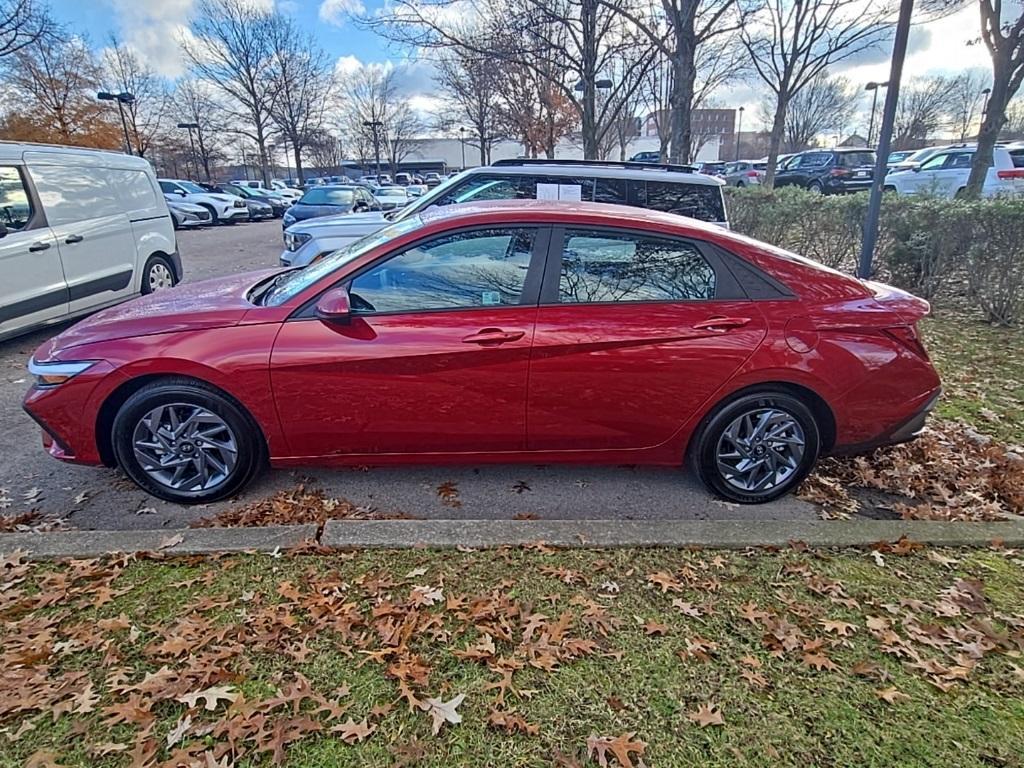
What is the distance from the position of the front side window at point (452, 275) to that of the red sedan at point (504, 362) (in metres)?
0.01

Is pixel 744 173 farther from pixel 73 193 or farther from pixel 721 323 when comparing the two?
pixel 721 323

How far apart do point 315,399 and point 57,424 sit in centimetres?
143

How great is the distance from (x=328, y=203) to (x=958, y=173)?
18.4 metres

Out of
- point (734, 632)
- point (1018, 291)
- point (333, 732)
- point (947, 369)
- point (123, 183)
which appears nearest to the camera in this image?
point (333, 732)

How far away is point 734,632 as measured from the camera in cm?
230

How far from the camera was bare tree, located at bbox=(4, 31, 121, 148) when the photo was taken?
28078 mm

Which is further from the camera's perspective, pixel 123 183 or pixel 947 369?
pixel 123 183

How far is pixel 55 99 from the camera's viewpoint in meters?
29.2

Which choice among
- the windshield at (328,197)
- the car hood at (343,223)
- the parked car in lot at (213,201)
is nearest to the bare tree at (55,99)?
the parked car in lot at (213,201)

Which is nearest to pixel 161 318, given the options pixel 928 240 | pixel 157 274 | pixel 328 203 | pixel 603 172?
pixel 603 172

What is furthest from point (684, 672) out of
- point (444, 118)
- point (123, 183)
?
point (444, 118)

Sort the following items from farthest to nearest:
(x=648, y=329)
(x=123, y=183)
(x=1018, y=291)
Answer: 1. (x=123, y=183)
2. (x=1018, y=291)
3. (x=648, y=329)

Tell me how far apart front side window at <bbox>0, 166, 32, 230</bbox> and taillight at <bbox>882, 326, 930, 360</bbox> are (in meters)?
7.44

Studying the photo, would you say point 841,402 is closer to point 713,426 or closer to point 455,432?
point 713,426
